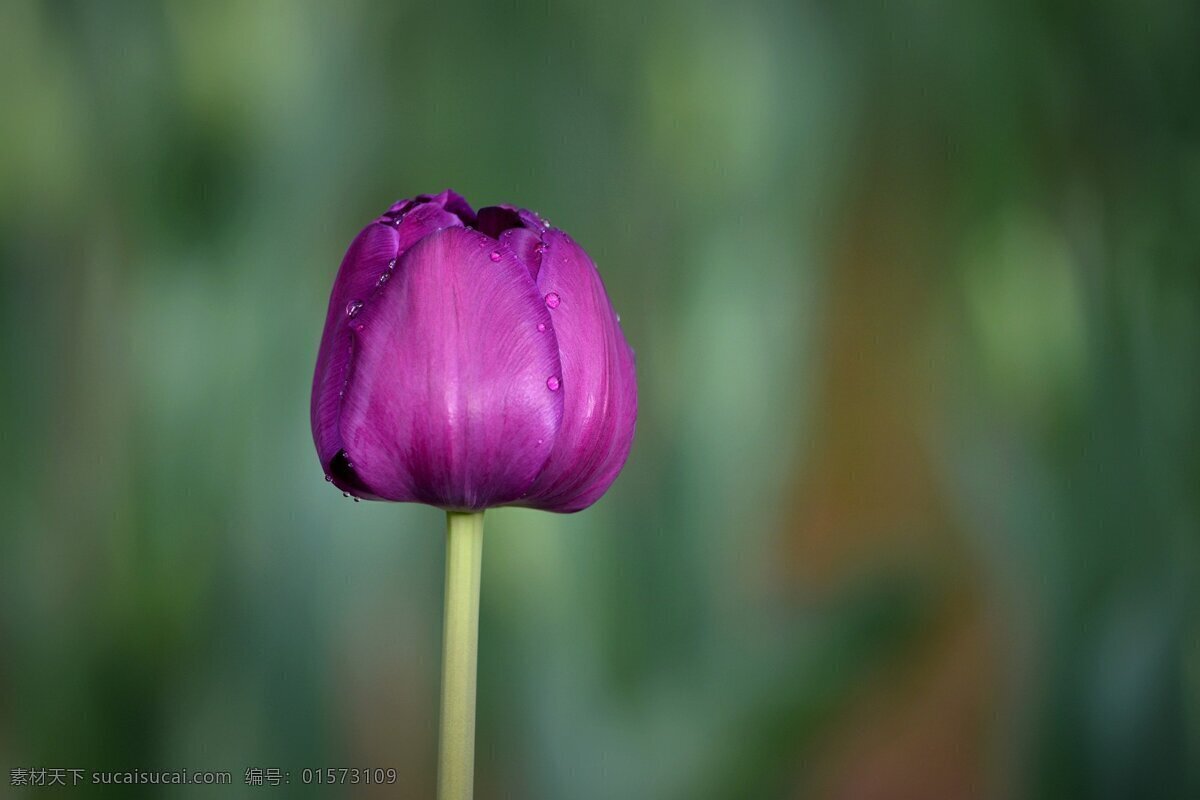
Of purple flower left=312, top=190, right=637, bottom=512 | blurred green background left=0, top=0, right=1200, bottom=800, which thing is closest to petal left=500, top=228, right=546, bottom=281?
purple flower left=312, top=190, right=637, bottom=512

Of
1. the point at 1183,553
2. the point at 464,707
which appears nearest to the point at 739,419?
the point at 1183,553

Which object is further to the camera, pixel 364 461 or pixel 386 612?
pixel 386 612

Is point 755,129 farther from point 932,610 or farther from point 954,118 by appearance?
point 932,610

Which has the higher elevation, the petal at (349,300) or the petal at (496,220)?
the petal at (496,220)

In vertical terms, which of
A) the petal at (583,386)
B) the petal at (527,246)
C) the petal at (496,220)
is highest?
the petal at (496,220)

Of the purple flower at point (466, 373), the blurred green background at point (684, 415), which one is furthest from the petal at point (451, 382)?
the blurred green background at point (684, 415)

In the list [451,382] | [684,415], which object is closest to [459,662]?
[451,382]

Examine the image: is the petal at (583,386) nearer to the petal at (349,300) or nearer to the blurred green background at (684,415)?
the petal at (349,300)
